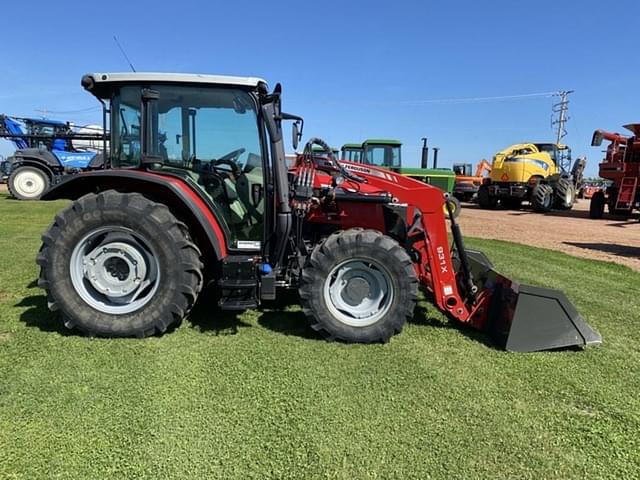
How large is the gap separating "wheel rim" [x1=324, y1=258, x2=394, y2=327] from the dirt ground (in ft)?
18.3

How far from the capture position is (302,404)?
8.58 feet

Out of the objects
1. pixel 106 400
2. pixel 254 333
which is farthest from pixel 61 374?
pixel 254 333

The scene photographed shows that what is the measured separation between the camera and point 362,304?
3.64 meters

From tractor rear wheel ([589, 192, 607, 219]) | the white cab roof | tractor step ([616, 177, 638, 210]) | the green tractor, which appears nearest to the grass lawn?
the white cab roof

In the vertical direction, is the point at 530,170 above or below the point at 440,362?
above

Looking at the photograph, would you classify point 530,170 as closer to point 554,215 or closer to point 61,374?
point 554,215

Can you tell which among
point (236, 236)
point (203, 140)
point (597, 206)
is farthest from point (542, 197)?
point (203, 140)

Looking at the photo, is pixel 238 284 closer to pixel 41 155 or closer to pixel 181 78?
pixel 181 78

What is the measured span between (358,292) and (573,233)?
9812 mm

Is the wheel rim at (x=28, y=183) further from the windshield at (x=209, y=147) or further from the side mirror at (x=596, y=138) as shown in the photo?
the side mirror at (x=596, y=138)

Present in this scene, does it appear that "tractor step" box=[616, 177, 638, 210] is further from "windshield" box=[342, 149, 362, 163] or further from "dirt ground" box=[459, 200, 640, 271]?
"windshield" box=[342, 149, 362, 163]

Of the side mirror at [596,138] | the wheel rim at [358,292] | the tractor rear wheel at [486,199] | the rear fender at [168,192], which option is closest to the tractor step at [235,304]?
the rear fender at [168,192]

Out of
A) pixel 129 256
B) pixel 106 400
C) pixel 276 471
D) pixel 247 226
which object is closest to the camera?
pixel 276 471

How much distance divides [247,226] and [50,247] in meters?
1.53
